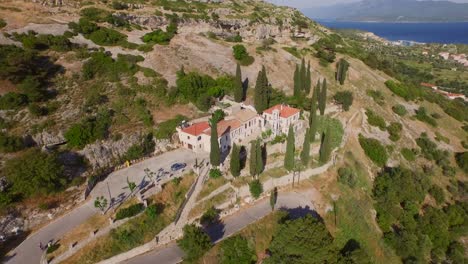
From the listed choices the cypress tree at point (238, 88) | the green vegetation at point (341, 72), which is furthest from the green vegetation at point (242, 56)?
the green vegetation at point (341, 72)

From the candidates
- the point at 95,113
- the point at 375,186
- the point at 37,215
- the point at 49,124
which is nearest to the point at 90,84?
the point at 95,113

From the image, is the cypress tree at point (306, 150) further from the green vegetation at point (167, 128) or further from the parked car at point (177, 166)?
the green vegetation at point (167, 128)

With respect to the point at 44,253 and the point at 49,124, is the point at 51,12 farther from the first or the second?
the point at 44,253

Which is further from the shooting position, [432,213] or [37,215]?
[432,213]

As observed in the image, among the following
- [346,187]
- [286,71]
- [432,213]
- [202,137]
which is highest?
[286,71]

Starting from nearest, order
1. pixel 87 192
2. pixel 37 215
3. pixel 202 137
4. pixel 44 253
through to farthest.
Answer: pixel 44 253
pixel 37 215
pixel 87 192
pixel 202 137

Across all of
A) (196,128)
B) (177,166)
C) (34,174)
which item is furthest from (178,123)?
(34,174)

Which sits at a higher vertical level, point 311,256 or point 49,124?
point 49,124

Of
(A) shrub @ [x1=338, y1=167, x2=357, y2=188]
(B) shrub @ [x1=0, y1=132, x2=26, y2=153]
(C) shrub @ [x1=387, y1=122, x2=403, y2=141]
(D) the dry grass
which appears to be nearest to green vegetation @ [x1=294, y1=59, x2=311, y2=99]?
(C) shrub @ [x1=387, y1=122, x2=403, y2=141]
